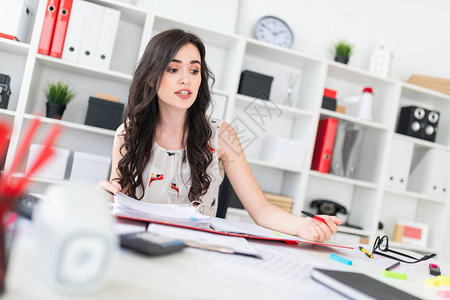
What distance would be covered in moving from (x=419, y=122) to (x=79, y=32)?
2.62 metres

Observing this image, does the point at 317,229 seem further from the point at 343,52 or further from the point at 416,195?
the point at 416,195

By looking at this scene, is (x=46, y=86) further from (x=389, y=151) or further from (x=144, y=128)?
(x=389, y=151)

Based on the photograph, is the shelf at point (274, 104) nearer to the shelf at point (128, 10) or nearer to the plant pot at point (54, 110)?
the shelf at point (128, 10)

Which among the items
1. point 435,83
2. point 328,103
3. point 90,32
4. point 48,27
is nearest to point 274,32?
point 328,103

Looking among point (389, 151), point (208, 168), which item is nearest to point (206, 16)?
point (208, 168)

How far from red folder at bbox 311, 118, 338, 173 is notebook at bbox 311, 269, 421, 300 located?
2090mm

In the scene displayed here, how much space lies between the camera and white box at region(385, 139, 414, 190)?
300 cm

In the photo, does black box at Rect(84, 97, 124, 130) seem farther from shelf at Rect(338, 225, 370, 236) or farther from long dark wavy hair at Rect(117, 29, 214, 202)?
shelf at Rect(338, 225, 370, 236)

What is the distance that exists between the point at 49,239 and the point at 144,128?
4.33 feet

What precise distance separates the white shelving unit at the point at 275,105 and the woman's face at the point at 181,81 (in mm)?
830

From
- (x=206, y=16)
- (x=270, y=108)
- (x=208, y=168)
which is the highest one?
(x=206, y=16)

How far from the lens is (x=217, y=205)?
1818mm

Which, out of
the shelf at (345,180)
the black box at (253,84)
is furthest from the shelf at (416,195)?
the black box at (253,84)

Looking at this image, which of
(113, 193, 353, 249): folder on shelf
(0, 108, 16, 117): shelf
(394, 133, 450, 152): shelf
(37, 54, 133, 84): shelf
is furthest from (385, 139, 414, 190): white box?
(0, 108, 16, 117): shelf
